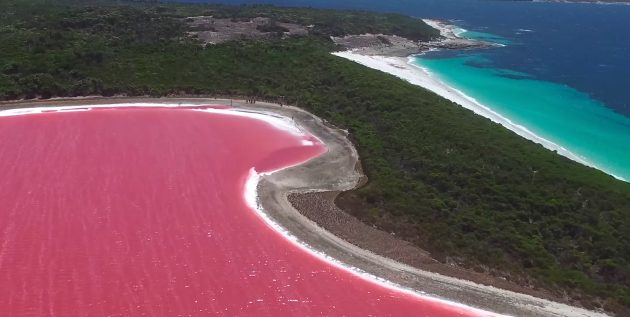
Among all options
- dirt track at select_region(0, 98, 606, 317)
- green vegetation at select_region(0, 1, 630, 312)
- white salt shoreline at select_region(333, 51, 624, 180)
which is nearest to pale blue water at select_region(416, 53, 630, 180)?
white salt shoreline at select_region(333, 51, 624, 180)

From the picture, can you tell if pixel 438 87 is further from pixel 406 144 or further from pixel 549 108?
pixel 406 144

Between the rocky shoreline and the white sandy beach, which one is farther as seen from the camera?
the rocky shoreline

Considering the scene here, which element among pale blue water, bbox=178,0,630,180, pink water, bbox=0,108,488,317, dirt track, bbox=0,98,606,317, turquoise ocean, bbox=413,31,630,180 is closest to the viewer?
pink water, bbox=0,108,488,317

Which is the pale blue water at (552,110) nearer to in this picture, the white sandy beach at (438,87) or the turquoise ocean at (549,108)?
the turquoise ocean at (549,108)

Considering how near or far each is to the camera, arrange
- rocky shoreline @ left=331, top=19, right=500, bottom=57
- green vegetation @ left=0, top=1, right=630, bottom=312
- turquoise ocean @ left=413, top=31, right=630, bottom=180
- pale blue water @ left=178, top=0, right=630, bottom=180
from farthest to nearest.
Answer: rocky shoreline @ left=331, top=19, right=500, bottom=57 → pale blue water @ left=178, top=0, right=630, bottom=180 → turquoise ocean @ left=413, top=31, right=630, bottom=180 → green vegetation @ left=0, top=1, right=630, bottom=312

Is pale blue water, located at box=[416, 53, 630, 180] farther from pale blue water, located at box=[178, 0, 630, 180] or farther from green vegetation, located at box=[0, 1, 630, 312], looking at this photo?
green vegetation, located at box=[0, 1, 630, 312]

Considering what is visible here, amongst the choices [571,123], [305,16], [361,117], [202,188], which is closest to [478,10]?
[305,16]

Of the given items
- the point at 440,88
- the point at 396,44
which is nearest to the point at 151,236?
the point at 440,88

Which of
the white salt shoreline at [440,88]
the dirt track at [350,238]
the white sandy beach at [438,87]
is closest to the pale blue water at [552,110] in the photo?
the white salt shoreline at [440,88]
